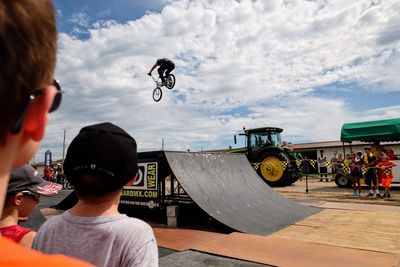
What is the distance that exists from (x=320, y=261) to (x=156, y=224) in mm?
3803

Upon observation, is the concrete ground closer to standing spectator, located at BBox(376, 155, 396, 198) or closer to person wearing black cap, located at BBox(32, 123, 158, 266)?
person wearing black cap, located at BBox(32, 123, 158, 266)

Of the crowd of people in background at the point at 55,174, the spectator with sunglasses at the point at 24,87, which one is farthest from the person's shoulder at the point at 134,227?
the crowd of people in background at the point at 55,174

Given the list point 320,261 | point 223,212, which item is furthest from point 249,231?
point 320,261

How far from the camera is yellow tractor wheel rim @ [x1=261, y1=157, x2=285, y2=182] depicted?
17344mm

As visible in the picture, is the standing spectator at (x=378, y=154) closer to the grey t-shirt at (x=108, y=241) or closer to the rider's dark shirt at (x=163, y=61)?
the rider's dark shirt at (x=163, y=61)

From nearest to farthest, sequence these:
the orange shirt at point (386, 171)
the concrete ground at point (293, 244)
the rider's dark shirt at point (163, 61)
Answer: the concrete ground at point (293, 244) < the rider's dark shirt at point (163, 61) < the orange shirt at point (386, 171)

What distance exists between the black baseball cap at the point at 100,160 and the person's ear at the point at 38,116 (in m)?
0.67

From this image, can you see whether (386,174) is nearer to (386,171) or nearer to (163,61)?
(386,171)

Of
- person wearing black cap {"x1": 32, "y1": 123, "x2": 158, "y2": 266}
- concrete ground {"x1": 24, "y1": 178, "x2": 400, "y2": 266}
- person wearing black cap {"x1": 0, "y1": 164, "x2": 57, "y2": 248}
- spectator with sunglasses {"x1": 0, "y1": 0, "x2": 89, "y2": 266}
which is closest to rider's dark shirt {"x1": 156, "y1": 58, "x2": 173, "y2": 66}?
concrete ground {"x1": 24, "y1": 178, "x2": 400, "y2": 266}

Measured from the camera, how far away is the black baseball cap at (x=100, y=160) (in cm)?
140

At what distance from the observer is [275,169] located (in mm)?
17562

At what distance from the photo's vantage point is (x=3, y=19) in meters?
0.62

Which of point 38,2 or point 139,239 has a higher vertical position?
point 38,2

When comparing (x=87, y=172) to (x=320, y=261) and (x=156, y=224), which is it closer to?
(x=320, y=261)
